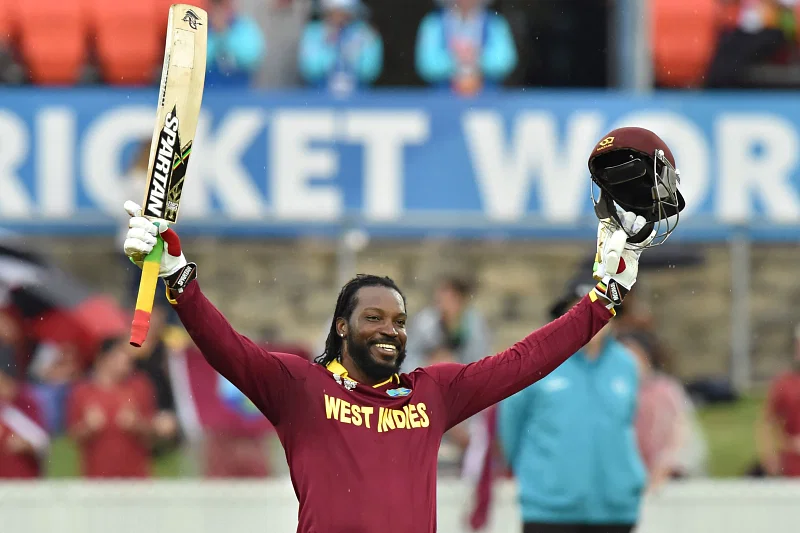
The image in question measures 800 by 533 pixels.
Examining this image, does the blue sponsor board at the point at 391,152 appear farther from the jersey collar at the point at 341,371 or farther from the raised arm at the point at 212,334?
the raised arm at the point at 212,334

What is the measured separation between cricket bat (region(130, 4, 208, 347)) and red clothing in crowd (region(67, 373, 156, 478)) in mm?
4331

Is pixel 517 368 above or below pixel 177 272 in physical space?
below

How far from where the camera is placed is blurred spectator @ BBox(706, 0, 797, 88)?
10.5 metres

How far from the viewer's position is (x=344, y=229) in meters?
8.82

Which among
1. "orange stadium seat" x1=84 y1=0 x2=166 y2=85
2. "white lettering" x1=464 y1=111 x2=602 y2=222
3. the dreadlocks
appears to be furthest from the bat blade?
"orange stadium seat" x1=84 y1=0 x2=166 y2=85

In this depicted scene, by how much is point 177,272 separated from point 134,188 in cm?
571

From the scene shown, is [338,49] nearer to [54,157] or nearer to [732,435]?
[54,157]

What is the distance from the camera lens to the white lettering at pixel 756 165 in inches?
392

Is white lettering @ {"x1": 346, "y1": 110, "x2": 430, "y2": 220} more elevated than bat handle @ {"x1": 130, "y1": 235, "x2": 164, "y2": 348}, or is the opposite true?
white lettering @ {"x1": 346, "y1": 110, "x2": 430, "y2": 220}

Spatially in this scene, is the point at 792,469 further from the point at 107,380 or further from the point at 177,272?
the point at 177,272

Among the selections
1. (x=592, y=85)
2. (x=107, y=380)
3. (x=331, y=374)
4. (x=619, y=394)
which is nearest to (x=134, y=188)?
(x=107, y=380)

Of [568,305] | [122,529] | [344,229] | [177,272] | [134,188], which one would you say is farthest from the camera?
[134,188]

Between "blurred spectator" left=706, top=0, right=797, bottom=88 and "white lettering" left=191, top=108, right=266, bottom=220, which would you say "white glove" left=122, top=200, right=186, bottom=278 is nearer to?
"white lettering" left=191, top=108, right=266, bottom=220

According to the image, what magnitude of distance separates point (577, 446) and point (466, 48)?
4.56m
